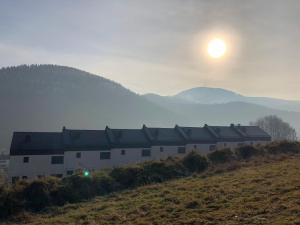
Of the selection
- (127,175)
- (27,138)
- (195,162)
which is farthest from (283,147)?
(27,138)

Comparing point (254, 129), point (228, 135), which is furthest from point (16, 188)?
point (254, 129)

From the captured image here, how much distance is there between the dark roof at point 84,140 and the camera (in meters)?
49.6

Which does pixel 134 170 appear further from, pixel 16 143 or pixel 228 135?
pixel 228 135

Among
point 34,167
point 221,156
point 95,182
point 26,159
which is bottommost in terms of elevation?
point 34,167

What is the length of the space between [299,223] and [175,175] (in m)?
16.1

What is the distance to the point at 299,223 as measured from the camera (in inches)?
377

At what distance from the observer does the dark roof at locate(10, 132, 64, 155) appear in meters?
46.0

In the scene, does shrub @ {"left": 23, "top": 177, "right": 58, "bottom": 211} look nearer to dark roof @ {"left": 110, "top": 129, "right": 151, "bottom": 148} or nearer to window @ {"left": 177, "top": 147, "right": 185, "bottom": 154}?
dark roof @ {"left": 110, "top": 129, "right": 151, "bottom": 148}

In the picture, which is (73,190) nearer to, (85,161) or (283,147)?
(283,147)

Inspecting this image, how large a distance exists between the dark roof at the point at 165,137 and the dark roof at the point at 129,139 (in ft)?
5.12

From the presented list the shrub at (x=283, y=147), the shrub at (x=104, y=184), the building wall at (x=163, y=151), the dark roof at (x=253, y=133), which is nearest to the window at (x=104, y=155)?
the building wall at (x=163, y=151)

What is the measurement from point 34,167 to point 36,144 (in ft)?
11.5

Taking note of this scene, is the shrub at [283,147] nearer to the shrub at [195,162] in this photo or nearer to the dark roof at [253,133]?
the shrub at [195,162]

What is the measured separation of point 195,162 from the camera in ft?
91.9
